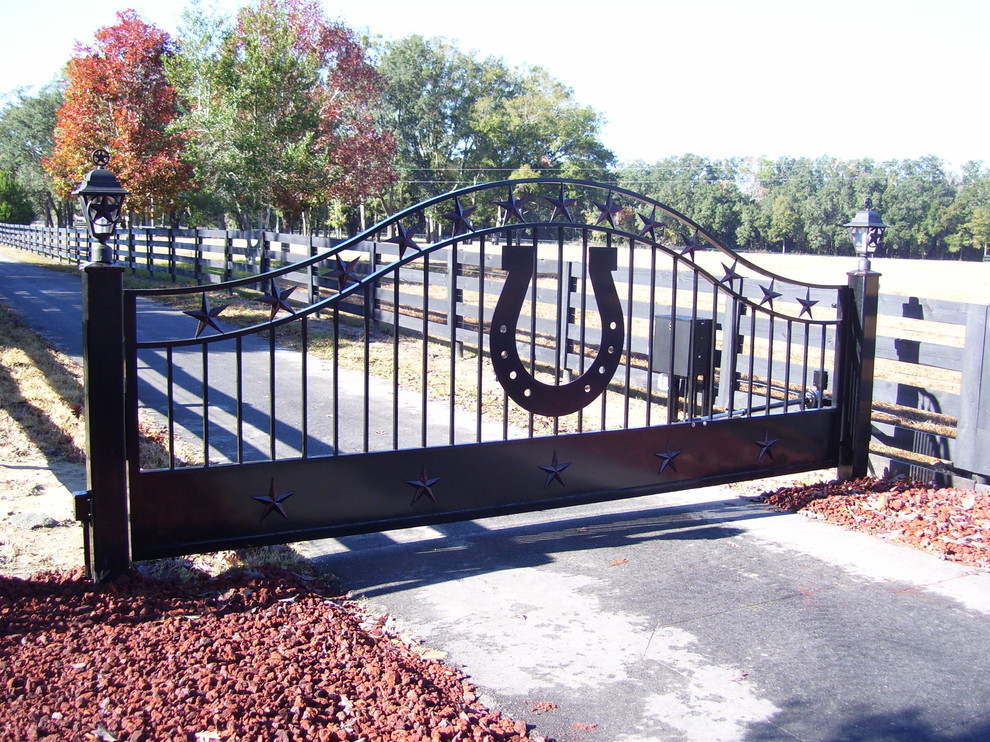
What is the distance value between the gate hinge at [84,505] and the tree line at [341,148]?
1623cm

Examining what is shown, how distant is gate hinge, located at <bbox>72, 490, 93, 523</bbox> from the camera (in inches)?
151

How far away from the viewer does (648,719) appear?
3.14 metres

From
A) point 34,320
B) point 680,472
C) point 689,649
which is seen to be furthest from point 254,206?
point 689,649

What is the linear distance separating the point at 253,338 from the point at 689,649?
33.8ft

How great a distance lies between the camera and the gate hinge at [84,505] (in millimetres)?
3844

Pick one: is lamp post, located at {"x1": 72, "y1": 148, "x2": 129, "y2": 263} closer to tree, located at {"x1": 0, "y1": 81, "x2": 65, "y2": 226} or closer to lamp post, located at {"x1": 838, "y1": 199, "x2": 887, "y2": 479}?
lamp post, located at {"x1": 838, "y1": 199, "x2": 887, "y2": 479}

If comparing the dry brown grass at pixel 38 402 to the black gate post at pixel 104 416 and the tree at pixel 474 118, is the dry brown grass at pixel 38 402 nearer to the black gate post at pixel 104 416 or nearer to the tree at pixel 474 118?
the black gate post at pixel 104 416

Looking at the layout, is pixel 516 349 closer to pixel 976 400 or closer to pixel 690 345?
pixel 690 345

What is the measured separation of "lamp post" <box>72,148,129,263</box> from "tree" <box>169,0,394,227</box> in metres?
15.7

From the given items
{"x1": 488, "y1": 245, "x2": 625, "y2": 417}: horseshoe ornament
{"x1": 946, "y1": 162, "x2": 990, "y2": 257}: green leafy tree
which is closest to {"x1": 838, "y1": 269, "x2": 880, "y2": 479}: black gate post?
{"x1": 488, "y1": 245, "x2": 625, "y2": 417}: horseshoe ornament

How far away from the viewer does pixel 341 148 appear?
2355 cm

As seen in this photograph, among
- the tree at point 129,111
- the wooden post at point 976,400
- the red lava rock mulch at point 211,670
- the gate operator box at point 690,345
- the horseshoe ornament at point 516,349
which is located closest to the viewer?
the red lava rock mulch at point 211,670

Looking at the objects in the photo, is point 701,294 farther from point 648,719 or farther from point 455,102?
point 455,102

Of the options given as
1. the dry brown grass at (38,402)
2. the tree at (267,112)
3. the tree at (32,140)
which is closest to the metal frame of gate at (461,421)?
the dry brown grass at (38,402)
